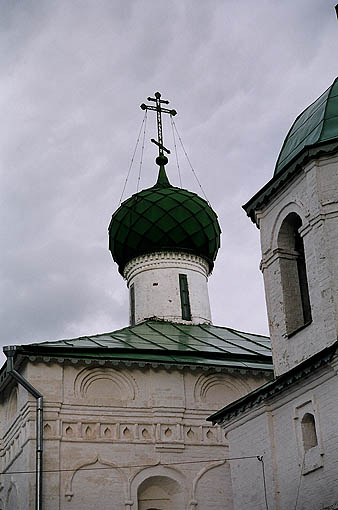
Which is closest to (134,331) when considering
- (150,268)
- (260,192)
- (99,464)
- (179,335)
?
(179,335)

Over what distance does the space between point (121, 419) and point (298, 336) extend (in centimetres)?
403

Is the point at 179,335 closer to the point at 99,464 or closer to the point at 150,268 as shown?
the point at 150,268

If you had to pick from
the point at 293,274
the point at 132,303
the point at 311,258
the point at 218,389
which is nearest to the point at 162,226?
the point at 132,303

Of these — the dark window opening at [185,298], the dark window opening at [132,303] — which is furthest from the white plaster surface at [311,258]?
the dark window opening at [132,303]

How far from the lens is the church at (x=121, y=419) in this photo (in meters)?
11.4

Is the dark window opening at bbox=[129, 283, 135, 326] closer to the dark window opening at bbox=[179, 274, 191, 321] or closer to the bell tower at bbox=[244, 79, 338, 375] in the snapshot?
the dark window opening at bbox=[179, 274, 191, 321]

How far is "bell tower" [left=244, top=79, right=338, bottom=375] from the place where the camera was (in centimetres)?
856

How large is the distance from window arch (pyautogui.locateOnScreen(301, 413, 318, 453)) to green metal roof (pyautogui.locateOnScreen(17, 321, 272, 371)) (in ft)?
13.4

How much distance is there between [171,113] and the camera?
57.4 ft

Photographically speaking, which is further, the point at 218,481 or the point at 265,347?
the point at 265,347

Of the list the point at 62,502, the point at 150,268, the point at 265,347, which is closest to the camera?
the point at 62,502

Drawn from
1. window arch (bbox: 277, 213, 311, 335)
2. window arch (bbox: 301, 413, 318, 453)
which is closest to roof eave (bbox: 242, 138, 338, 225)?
window arch (bbox: 277, 213, 311, 335)

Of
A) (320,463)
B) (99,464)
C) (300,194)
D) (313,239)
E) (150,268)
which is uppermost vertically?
(150,268)

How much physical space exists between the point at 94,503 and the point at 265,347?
3.90 meters
